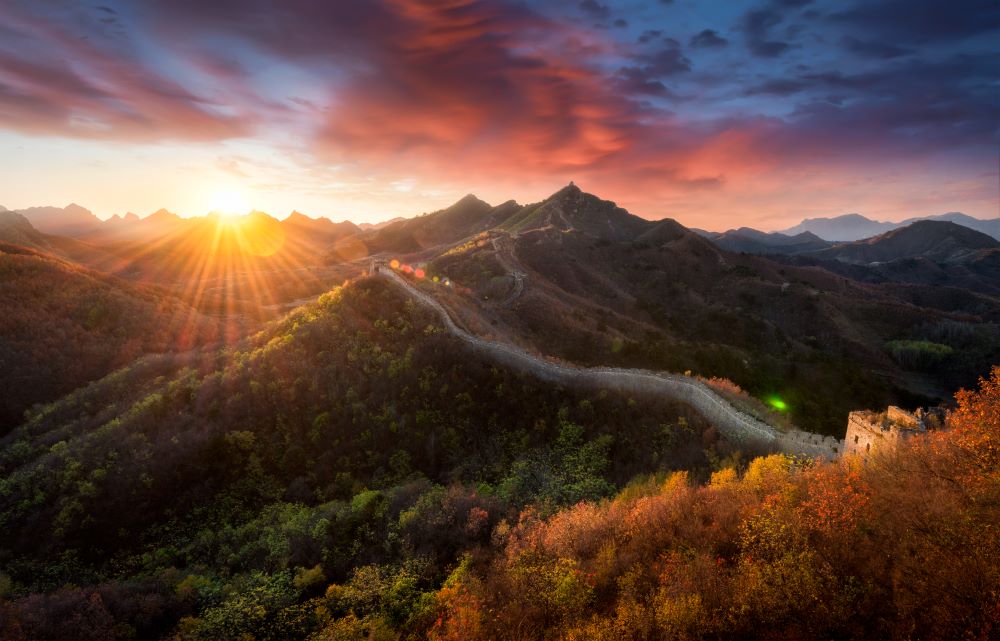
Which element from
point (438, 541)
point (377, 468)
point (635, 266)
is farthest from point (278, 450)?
point (635, 266)

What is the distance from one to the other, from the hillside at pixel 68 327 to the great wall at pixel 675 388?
99.6ft

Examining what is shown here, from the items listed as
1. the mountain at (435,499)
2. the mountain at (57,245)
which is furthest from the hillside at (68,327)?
the mountain at (57,245)

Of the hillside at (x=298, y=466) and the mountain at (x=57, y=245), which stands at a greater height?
the mountain at (x=57, y=245)

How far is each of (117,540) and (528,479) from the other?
785 inches

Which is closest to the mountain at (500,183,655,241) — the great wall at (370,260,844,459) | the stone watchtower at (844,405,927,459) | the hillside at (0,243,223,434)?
the hillside at (0,243,223,434)

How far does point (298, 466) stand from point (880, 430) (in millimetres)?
28002

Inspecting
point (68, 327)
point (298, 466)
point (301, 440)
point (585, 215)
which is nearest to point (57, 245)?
point (68, 327)

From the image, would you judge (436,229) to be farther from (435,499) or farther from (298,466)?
(435,499)

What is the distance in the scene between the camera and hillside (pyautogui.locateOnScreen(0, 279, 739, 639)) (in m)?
17.2

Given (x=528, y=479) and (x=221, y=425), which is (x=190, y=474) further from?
(x=528, y=479)

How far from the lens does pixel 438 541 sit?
17344 mm

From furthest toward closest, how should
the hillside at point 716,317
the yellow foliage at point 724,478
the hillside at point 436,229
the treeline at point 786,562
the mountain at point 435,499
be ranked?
the hillside at point 436,229
the hillside at point 716,317
the yellow foliage at point 724,478
the mountain at point 435,499
the treeline at point 786,562

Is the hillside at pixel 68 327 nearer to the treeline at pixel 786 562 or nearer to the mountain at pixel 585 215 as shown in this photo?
the treeline at pixel 786 562

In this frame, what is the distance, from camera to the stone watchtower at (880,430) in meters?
16.1
